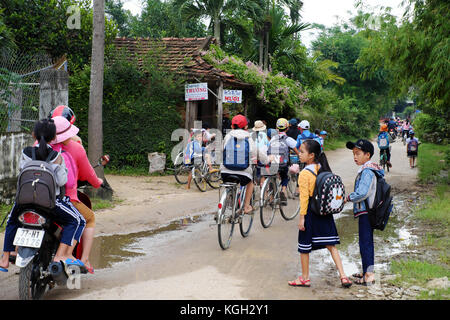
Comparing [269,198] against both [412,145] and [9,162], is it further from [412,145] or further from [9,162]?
[412,145]

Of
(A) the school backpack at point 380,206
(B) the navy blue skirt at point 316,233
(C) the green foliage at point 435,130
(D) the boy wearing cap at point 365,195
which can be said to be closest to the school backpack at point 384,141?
(D) the boy wearing cap at point 365,195

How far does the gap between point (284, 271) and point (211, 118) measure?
1448 cm

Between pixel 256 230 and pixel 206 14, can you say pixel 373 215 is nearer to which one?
pixel 256 230

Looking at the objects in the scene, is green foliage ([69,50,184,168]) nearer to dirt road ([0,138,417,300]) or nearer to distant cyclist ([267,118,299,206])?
dirt road ([0,138,417,300])

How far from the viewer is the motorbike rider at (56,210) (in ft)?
15.1

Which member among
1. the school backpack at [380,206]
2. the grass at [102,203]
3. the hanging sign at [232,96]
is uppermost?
the hanging sign at [232,96]

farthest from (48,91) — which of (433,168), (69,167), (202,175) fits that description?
(433,168)

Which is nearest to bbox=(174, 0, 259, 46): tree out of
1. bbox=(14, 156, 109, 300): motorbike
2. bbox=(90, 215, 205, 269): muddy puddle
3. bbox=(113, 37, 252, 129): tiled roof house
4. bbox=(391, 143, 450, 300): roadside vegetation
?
bbox=(113, 37, 252, 129): tiled roof house

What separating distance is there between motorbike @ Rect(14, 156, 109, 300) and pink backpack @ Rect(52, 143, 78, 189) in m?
→ 0.41

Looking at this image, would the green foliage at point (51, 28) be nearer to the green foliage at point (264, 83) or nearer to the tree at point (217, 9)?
the green foliage at point (264, 83)

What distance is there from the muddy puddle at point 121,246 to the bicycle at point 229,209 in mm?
1169

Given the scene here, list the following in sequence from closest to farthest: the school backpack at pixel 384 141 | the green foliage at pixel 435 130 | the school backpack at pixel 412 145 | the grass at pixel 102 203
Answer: the grass at pixel 102 203 → the school backpack at pixel 384 141 → the school backpack at pixel 412 145 → the green foliage at pixel 435 130

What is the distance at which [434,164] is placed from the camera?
2088cm

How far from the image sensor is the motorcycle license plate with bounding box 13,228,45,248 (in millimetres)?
4406
